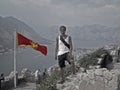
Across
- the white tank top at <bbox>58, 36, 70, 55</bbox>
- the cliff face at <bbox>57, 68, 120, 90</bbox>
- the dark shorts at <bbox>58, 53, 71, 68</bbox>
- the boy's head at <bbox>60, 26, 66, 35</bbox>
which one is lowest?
the cliff face at <bbox>57, 68, 120, 90</bbox>

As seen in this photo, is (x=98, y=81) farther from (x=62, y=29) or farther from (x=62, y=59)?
(x=62, y=29)

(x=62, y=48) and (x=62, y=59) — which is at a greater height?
(x=62, y=48)

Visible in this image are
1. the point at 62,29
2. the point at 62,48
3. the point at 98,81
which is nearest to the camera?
the point at 98,81

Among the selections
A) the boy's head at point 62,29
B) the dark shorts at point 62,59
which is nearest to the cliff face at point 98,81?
the dark shorts at point 62,59

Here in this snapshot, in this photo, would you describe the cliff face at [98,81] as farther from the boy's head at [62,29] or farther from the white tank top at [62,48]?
the boy's head at [62,29]

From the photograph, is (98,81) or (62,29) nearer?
(98,81)

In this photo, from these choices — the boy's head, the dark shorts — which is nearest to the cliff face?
the dark shorts

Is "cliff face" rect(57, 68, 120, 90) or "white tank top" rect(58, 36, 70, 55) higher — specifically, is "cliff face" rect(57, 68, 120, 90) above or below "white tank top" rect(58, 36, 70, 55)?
below

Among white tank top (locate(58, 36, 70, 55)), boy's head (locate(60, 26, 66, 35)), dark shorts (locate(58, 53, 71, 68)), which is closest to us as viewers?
boy's head (locate(60, 26, 66, 35))

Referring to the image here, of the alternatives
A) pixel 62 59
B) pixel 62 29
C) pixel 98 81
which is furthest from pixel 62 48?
pixel 98 81

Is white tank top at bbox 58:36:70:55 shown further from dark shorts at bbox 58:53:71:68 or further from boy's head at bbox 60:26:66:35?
boy's head at bbox 60:26:66:35

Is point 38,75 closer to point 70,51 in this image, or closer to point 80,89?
point 70,51

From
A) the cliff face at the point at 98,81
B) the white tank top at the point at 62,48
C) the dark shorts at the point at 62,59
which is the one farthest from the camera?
the dark shorts at the point at 62,59

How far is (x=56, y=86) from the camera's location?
9.09 meters
